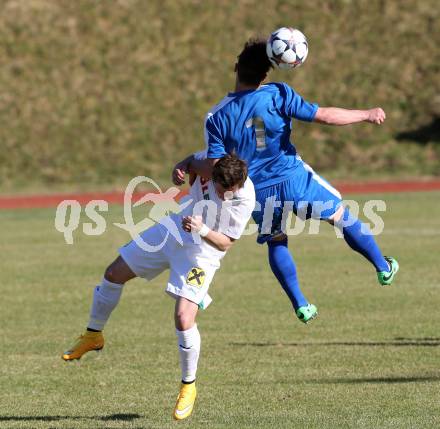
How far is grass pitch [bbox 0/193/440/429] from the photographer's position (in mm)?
7477

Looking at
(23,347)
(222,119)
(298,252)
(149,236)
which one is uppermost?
(222,119)

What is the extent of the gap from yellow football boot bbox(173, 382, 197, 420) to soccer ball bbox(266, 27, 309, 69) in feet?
8.35

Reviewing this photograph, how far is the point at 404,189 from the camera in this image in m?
27.8

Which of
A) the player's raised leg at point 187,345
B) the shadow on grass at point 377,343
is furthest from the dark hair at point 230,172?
the shadow on grass at point 377,343

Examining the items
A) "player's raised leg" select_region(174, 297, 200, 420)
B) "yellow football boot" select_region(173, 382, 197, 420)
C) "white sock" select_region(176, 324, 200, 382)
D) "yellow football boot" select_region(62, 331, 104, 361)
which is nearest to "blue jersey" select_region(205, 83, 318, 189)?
"player's raised leg" select_region(174, 297, 200, 420)

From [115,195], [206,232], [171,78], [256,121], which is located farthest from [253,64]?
[171,78]

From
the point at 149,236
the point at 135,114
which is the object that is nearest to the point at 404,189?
the point at 135,114

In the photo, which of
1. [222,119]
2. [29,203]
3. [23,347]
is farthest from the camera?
[29,203]

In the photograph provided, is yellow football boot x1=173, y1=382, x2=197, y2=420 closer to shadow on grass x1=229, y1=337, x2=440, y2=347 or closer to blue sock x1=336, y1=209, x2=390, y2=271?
→ blue sock x1=336, y1=209, x2=390, y2=271

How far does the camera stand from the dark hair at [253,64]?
8062mm

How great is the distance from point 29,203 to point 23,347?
1743 cm

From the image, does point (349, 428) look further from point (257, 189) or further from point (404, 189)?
point (404, 189)

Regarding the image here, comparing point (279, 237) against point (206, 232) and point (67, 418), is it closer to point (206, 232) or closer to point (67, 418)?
point (206, 232)

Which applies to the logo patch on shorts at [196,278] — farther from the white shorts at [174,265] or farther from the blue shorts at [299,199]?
the blue shorts at [299,199]
